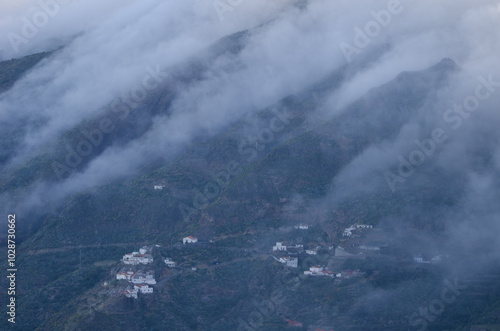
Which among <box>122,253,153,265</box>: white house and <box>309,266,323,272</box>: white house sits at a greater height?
<box>122,253,153,265</box>: white house

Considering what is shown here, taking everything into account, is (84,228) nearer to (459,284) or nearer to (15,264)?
(15,264)

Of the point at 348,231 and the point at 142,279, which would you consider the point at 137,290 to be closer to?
the point at 142,279

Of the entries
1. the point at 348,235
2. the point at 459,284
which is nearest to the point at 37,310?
the point at 348,235

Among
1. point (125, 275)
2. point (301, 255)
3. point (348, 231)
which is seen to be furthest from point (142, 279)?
point (348, 231)

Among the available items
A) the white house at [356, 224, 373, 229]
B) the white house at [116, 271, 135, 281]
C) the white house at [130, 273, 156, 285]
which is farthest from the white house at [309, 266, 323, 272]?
the white house at [116, 271, 135, 281]

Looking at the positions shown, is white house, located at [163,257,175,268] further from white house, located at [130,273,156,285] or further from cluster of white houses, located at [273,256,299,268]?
cluster of white houses, located at [273,256,299,268]

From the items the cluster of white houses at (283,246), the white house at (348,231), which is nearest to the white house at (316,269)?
the cluster of white houses at (283,246)

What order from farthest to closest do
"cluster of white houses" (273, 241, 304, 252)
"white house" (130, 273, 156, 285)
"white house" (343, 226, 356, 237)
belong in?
1. "cluster of white houses" (273, 241, 304, 252)
2. "white house" (343, 226, 356, 237)
3. "white house" (130, 273, 156, 285)
